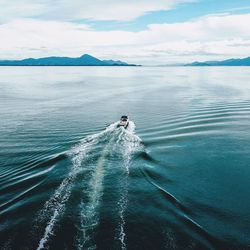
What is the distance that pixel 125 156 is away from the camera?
35.1 meters

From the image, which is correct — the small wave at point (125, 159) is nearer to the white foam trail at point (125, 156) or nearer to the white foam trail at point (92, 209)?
the white foam trail at point (125, 156)

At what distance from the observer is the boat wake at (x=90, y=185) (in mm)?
20422

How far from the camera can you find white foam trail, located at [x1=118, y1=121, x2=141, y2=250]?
2111 cm

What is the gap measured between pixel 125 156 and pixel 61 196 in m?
11.4

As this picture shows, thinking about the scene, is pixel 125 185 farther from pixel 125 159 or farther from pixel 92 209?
pixel 125 159

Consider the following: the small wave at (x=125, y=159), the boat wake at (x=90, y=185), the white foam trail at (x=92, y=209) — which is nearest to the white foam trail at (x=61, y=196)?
the boat wake at (x=90, y=185)

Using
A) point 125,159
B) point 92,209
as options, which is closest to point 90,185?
point 92,209

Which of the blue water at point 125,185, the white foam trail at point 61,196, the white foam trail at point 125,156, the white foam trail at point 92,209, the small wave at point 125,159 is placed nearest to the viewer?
the white foam trail at point 92,209

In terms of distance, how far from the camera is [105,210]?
22984 mm

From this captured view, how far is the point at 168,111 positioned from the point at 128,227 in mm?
47059

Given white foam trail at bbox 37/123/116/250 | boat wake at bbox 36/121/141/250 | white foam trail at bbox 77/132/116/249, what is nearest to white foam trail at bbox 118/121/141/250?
boat wake at bbox 36/121/141/250

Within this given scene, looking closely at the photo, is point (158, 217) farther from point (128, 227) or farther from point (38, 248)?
point (38, 248)

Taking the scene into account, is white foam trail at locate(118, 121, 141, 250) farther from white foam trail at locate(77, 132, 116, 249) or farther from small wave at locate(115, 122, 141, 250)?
→ white foam trail at locate(77, 132, 116, 249)

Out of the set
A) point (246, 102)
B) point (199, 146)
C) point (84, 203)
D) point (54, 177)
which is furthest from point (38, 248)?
point (246, 102)
